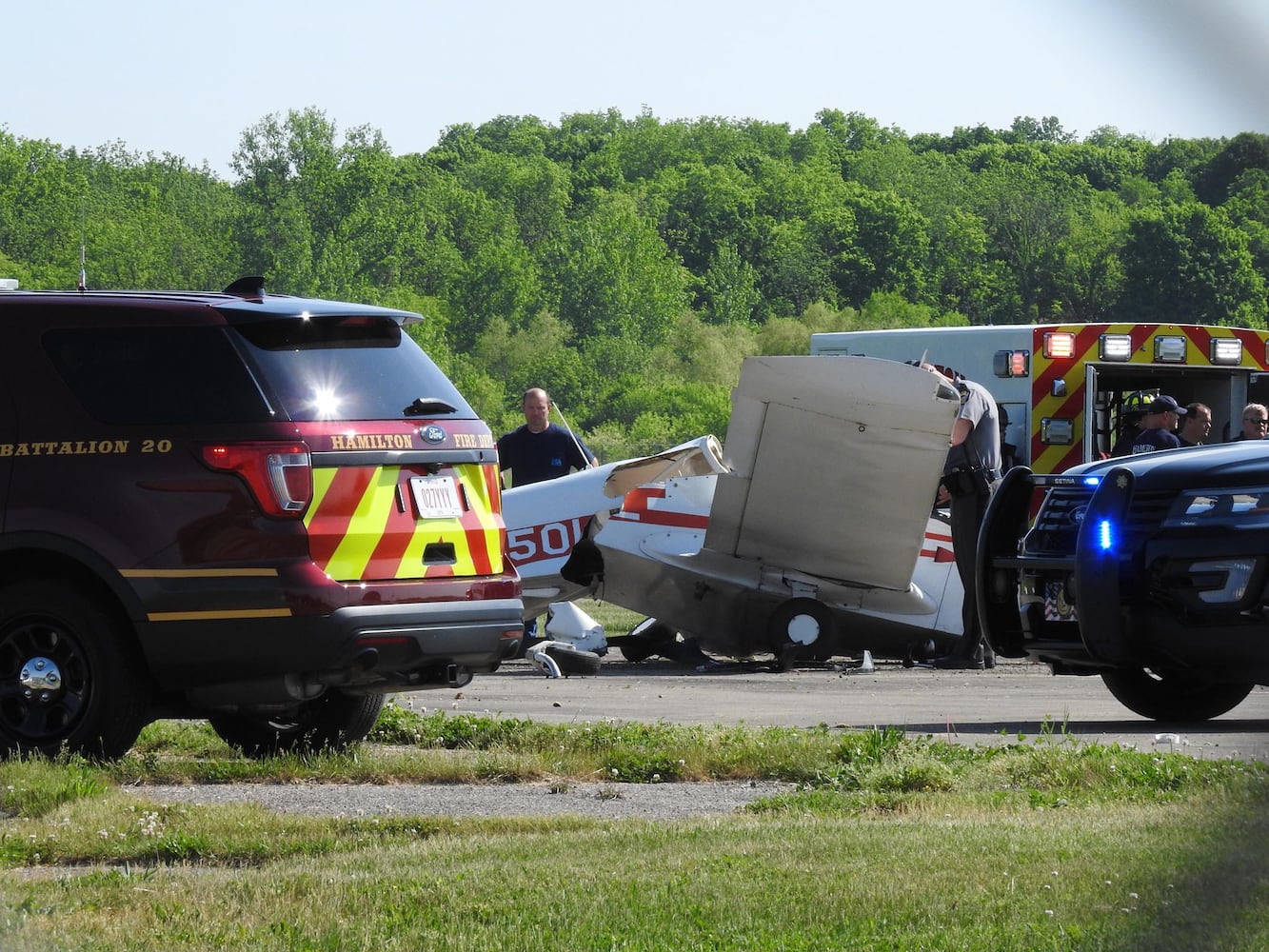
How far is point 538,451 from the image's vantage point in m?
13.7

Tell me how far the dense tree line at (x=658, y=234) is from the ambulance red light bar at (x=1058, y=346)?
2328 mm

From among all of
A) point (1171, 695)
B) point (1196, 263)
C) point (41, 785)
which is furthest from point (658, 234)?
point (1196, 263)

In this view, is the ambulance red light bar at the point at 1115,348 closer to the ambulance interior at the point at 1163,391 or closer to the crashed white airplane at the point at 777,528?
the ambulance interior at the point at 1163,391

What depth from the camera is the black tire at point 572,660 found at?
12.6 m

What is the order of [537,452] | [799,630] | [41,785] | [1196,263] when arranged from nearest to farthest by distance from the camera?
[1196,263], [41,785], [799,630], [537,452]

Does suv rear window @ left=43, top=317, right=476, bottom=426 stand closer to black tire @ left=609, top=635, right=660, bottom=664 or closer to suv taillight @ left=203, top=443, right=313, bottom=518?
suv taillight @ left=203, top=443, right=313, bottom=518

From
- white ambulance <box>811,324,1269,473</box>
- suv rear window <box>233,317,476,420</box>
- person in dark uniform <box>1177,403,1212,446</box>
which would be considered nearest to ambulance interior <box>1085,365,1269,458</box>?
white ambulance <box>811,324,1269,473</box>

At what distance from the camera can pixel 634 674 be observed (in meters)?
12.6

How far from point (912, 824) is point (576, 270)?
108105 millimetres

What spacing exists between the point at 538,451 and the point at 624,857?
336 inches

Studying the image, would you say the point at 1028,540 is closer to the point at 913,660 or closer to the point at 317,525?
the point at 317,525

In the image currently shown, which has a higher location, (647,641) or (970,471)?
(970,471)

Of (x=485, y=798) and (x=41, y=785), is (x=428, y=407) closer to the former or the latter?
(x=485, y=798)

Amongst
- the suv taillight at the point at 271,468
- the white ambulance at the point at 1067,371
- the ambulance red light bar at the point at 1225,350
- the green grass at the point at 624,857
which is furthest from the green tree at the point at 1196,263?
the ambulance red light bar at the point at 1225,350
